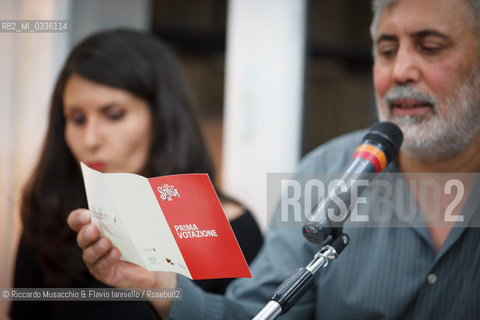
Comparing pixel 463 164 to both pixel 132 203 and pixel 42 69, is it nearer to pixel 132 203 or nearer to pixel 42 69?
pixel 132 203

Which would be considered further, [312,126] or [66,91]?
[312,126]

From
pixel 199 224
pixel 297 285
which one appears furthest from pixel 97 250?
pixel 297 285

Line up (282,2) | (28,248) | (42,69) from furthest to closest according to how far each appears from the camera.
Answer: (282,2) < (42,69) < (28,248)

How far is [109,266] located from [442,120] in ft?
2.16

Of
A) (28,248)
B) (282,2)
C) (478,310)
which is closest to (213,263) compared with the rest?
(478,310)

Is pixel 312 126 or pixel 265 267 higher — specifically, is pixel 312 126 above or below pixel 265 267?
above

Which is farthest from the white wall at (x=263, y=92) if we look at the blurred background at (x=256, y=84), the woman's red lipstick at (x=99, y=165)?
the woman's red lipstick at (x=99, y=165)

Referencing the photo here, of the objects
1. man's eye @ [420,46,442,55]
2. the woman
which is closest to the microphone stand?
man's eye @ [420,46,442,55]

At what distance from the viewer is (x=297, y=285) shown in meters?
0.63

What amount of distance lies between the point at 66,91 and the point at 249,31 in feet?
2.61

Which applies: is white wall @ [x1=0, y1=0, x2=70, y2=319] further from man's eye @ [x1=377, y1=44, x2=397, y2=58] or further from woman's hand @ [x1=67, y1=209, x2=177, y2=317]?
man's eye @ [x1=377, y1=44, x2=397, y2=58]

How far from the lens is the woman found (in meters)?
1.20

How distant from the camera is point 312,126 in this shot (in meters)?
1.86

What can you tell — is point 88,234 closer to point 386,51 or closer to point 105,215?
point 105,215
